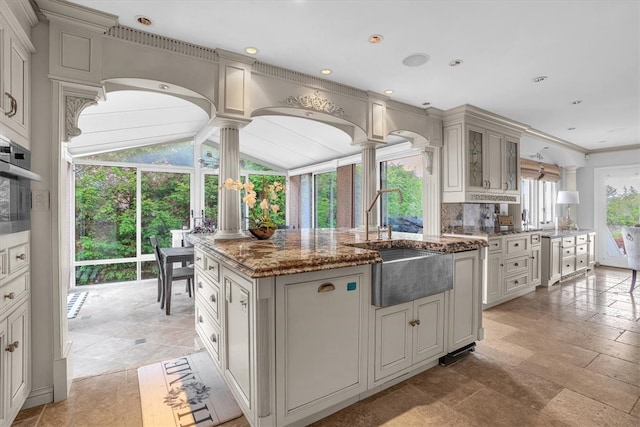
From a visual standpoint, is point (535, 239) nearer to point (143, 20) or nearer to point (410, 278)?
point (410, 278)

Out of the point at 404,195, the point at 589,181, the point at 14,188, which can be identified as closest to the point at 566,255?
the point at 589,181

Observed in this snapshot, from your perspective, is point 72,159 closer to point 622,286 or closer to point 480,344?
point 480,344

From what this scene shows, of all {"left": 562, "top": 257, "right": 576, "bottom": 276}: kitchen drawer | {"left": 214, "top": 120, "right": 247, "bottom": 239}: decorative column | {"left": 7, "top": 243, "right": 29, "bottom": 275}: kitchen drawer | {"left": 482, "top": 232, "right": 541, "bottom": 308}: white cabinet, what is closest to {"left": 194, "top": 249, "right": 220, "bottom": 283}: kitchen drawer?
{"left": 214, "top": 120, "right": 247, "bottom": 239}: decorative column

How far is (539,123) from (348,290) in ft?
15.0

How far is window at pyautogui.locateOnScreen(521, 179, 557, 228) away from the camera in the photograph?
6.01 m

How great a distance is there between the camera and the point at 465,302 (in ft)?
8.35

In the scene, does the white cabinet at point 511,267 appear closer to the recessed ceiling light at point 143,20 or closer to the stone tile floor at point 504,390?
the stone tile floor at point 504,390

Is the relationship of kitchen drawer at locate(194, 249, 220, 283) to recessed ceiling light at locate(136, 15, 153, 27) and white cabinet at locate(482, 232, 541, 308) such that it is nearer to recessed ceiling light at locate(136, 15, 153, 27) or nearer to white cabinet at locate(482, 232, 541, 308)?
recessed ceiling light at locate(136, 15, 153, 27)

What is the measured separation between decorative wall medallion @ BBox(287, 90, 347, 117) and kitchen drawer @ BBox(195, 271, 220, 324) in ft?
5.66

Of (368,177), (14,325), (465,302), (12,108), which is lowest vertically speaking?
(465,302)

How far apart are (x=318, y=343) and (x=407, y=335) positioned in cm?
76

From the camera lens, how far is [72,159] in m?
4.98

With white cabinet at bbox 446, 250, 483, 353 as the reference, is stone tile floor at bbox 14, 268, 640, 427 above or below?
below

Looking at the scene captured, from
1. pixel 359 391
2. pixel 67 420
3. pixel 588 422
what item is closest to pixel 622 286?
pixel 588 422
